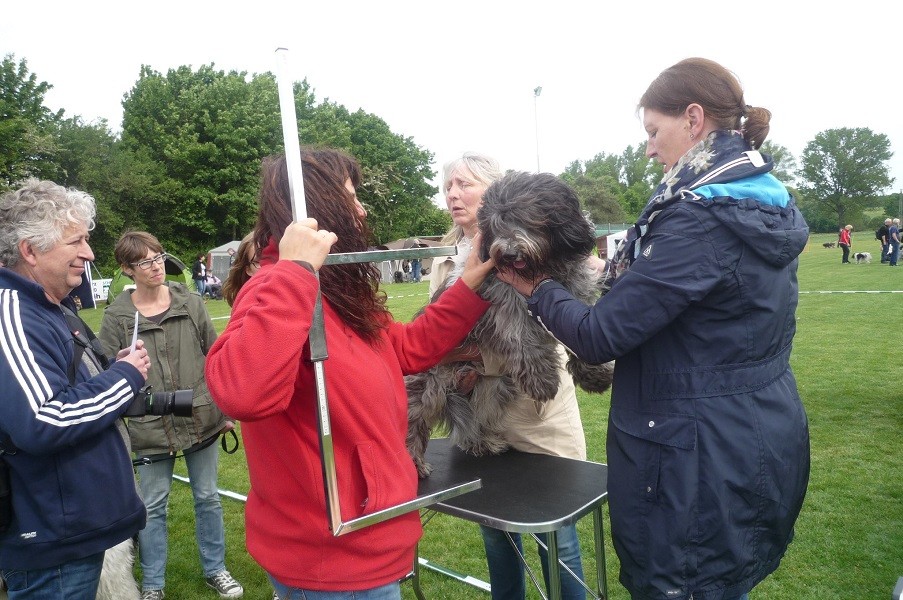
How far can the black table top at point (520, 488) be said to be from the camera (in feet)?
6.84

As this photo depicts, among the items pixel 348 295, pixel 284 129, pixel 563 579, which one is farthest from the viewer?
pixel 563 579

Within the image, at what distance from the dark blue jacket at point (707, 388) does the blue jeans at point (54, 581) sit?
6.36 feet

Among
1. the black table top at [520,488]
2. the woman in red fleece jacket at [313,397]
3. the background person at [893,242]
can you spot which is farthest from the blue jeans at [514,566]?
the background person at [893,242]

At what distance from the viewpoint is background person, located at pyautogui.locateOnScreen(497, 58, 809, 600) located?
1604 millimetres

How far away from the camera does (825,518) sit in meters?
4.30

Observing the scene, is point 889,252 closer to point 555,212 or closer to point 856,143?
point 555,212

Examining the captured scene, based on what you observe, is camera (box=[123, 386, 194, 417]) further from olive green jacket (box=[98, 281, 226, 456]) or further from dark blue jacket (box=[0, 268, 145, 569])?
olive green jacket (box=[98, 281, 226, 456])

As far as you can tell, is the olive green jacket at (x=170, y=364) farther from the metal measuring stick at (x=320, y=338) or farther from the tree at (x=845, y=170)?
the tree at (x=845, y=170)

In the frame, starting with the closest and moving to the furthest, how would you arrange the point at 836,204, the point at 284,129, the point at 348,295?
the point at 284,129 → the point at 348,295 → the point at 836,204

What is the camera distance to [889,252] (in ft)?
80.2

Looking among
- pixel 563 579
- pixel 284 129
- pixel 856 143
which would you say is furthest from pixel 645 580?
pixel 856 143

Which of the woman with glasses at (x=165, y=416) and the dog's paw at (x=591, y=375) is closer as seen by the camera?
the dog's paw at (x=591, y=375)

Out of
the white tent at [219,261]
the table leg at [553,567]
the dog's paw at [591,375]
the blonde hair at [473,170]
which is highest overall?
the blonde hair at [473,170]

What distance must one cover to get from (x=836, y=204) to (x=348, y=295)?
84.3 metres
